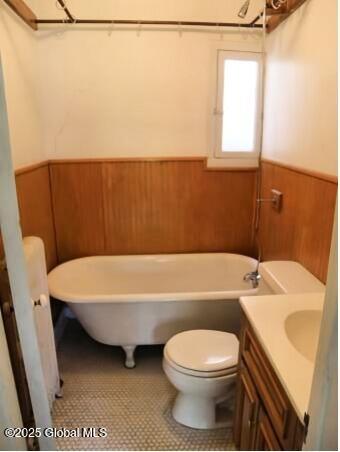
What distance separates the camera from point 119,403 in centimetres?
183

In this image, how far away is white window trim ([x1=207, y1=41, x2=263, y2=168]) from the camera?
2.39 metres

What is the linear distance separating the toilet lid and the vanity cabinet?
0.19m

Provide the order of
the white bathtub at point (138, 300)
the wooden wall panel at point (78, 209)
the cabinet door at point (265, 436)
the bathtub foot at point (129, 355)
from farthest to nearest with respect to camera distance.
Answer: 1. the wooden wall panel at point (78, 209)
2. the bathtub foot at point (129, 355)
3. the white bathtub at point (138, 300)
4. the cabinet door at point (265, 436)

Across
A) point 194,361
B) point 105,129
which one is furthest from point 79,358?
point 105,129

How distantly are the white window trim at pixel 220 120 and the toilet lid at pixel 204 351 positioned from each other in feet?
4.68

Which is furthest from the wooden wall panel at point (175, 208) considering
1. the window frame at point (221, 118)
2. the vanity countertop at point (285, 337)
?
the vanity countertop at point (285, 337)

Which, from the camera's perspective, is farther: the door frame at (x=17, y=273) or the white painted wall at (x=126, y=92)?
the white painted wall at (x=126, y=92)

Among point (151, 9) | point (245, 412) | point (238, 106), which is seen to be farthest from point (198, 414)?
point (151, 9)

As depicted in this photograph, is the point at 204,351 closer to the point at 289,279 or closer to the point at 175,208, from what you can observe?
the point at 289,279

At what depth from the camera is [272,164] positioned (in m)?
2.27

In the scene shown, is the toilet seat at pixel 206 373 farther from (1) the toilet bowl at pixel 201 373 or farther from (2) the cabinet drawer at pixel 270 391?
(2) the cabinet drawer at pixel 270 391

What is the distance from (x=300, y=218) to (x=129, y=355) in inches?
56.1

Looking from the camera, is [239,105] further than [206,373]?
Yes

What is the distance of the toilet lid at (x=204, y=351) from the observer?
5.06ft
